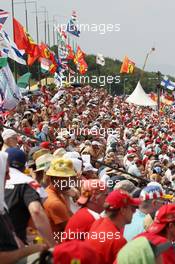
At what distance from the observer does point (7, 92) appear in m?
12.8

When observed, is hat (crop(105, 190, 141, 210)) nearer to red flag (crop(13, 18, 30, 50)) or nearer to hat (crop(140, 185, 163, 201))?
hat (crop(140, 185, 163, 201))

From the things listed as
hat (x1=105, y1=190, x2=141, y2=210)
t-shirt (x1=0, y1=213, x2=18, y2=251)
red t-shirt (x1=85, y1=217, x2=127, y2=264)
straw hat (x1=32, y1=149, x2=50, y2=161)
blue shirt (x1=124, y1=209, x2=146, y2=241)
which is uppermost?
t-shirt (x1=0, y1=213, x2=18, y2=251)

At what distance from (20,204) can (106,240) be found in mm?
688

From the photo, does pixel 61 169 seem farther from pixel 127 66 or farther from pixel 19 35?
pixel 127 66

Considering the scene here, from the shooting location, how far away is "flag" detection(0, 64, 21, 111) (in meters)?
12.6

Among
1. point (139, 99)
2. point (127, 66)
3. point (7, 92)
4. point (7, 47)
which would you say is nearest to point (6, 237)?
point (7, 92)

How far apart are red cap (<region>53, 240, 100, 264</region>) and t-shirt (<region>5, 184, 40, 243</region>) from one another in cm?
164

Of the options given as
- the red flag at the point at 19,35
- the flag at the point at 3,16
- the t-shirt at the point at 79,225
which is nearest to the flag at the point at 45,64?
the red flag at the point at 19,35

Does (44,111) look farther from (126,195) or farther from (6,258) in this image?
(6,258)

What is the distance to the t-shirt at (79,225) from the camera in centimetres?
476

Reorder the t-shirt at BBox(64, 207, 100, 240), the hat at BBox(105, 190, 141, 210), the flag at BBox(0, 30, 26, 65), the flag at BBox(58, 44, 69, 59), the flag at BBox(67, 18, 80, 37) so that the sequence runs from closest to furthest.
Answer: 1. the hat at BBox(105, 190, 141, 210)
2. the t-shirt at BBox(64, 207, 100, 240)
3. the flag at BBox(67, 18, 80, 37)
4. the flag at BBox(0, 30, 26, 65)
5. the flag at BBox(58, 44, 69, 59)

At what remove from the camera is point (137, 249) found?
3330mm

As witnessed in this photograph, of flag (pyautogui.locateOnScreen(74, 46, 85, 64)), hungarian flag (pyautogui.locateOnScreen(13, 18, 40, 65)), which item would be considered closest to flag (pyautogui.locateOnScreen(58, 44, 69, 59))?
flag (pyautogui.locateOnScreen(74, 46, 85, 64))

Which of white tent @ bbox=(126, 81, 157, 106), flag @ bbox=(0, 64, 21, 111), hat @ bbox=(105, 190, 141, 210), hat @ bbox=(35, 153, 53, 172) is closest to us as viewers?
hat @ bbox=(105, 190, 141, 210)
